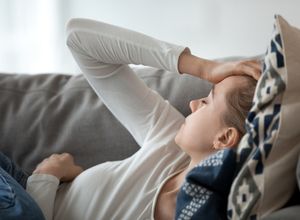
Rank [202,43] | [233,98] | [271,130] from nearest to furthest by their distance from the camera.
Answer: [271,130] → [233,98] → [202,43]

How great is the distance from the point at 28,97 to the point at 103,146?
26 cm

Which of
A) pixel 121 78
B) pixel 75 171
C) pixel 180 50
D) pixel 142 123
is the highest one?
pixel 180 50

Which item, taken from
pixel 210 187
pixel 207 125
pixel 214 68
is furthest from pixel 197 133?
pixel 210 187

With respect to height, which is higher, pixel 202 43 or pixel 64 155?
pixel 202 43

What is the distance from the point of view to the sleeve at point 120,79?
132 centimetres

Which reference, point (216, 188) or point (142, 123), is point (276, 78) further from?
point (142, 123)

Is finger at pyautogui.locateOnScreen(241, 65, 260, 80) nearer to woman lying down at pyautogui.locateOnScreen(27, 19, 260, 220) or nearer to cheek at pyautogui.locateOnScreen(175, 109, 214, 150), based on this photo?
woman lying down at pyautogui.locateOnScreen(27, 19, 260, 220)

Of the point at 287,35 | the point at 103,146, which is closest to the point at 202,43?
the point at 103,146

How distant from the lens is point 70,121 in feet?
5.05

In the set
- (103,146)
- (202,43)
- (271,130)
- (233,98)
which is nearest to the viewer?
(271,130)

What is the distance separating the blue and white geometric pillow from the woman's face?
0.67 feet

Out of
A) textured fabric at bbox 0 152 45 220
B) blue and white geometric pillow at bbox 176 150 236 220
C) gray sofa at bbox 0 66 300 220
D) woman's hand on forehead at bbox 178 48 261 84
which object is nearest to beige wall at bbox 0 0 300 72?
gray sofa at bbox 0 66 300 220

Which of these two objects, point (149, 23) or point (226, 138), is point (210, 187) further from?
point (149, 23)

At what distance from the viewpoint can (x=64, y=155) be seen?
1.44 metres
